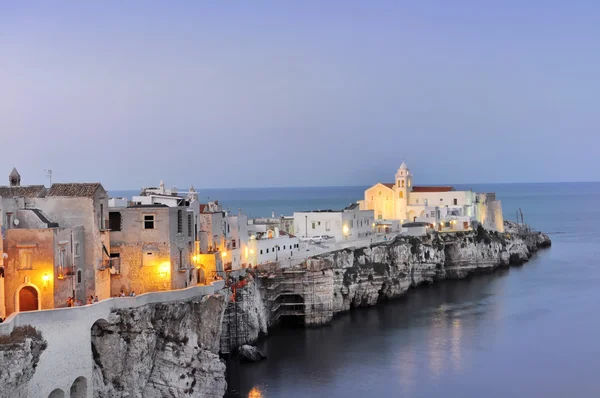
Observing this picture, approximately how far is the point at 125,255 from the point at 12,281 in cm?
749

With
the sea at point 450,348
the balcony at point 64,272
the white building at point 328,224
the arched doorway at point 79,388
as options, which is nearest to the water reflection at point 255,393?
the sea at point 450,348

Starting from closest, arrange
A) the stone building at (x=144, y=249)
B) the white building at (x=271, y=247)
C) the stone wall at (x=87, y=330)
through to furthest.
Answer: the stone wall at (x=87, y=330) < the stone building at (x=144, y=249) < the white building at (x=271, y=247)

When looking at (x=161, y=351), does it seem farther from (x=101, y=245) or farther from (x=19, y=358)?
(x=19, y=358)

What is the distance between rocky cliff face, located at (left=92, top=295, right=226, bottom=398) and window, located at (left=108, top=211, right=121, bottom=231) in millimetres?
5806

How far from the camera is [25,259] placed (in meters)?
36.1

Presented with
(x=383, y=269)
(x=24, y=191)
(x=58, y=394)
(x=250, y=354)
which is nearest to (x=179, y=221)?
(x=24, y=191)

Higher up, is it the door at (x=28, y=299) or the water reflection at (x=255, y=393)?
the door at (x=28, y=299)

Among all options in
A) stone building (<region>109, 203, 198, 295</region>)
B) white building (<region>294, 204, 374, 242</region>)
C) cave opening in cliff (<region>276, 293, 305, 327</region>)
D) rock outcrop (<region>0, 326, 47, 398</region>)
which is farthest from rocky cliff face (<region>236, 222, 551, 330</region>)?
rock outcrop (<region>0, 326, 47, 398</region>)

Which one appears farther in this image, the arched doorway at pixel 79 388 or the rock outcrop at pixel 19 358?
the arched doorway at pixel 79 388

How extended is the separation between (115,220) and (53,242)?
286 inches

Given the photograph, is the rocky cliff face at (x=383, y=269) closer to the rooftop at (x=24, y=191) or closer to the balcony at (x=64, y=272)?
the balcony at (x=64, y=272)

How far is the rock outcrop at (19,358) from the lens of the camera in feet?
100

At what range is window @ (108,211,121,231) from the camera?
141ft

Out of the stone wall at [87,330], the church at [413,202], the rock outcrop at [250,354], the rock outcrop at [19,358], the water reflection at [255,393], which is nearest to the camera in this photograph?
the rock outcrop at [19,358]
